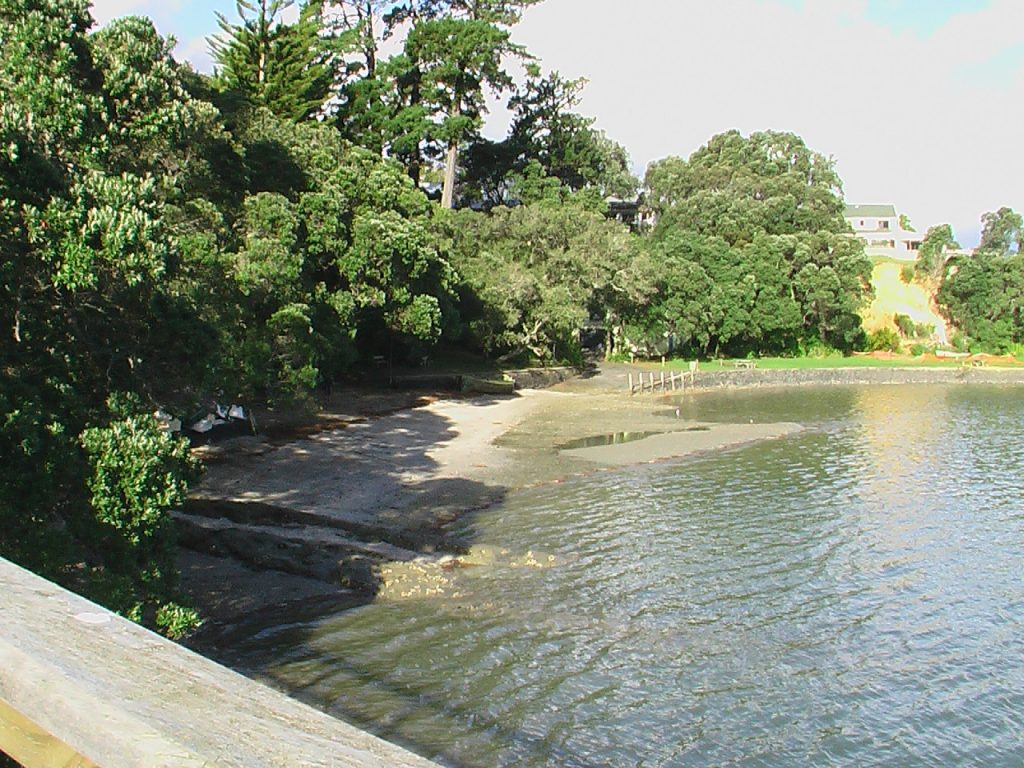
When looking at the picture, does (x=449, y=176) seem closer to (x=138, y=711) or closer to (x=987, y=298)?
(x=987, y=298)

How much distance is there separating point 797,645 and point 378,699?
7.01m

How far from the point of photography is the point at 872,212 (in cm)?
10388

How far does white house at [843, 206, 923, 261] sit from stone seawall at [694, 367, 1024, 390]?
38.7m

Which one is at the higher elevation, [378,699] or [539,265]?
[539,265]

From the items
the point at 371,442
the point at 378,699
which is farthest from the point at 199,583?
the point at 371,442

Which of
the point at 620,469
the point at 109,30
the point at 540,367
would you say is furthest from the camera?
the point at 540,367

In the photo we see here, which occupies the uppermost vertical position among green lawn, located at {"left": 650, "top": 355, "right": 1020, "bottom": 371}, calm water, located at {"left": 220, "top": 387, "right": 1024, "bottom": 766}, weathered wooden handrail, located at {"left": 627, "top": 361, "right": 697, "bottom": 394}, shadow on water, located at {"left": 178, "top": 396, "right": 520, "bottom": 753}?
green lawn, located at {"left": 650, "top": 355, "right": 1020, "bottom": 371}

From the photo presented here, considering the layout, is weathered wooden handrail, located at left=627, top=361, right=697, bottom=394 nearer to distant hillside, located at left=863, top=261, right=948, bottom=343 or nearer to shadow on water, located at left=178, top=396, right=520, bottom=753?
shadow on water, located at left=178, top=396, right=520, bottom=753

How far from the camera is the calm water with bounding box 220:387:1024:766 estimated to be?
38.8 ft

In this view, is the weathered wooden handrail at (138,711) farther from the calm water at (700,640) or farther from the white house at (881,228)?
the white house at (881,228)

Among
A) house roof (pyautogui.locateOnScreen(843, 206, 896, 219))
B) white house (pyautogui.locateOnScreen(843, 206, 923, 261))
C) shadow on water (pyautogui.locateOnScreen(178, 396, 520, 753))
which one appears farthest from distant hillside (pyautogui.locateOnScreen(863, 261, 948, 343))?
shadow on water (pyautogui.locateOnScreen(178, 396, 520, 753))

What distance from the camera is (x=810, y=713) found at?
41.5 feet

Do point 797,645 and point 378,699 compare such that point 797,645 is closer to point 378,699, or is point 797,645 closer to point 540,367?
point 378,699

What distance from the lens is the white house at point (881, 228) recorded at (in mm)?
100438
